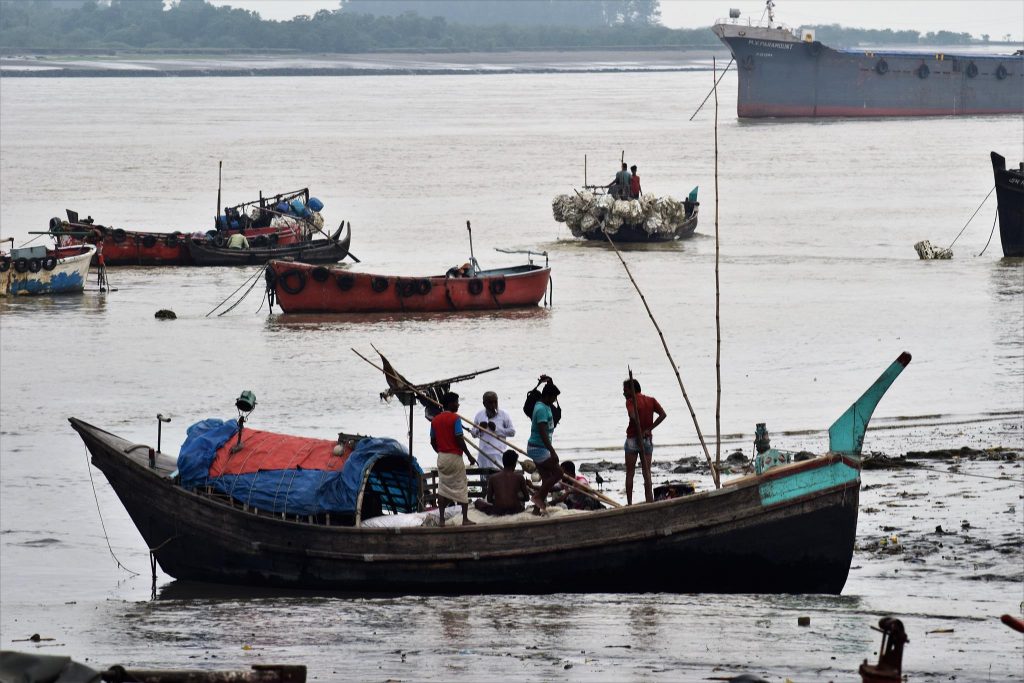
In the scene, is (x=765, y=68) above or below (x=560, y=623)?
above

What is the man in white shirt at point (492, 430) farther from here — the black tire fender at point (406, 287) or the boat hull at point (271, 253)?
the boat hull at point (271, 253)

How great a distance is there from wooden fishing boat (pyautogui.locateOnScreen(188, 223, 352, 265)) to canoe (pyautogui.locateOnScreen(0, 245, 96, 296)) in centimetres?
392

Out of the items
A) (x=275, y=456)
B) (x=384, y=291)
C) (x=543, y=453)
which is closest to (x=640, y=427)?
(x=543, y=453)

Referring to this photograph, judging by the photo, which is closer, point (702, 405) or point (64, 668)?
point (64, 668)

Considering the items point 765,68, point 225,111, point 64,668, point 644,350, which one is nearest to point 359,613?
point 64,668

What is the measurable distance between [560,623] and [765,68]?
8184 centimetres

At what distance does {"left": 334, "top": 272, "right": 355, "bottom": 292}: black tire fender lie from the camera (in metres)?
28.0

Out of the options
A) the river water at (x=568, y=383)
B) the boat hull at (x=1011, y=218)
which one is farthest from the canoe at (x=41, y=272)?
the boat hull at (x=1011, y=218)

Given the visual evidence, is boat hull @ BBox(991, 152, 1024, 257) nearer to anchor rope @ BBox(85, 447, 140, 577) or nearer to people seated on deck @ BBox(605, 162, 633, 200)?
people seated on deck @ BBox(605, 162, 633, 200)

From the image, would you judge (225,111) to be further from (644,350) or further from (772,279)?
(644,350)

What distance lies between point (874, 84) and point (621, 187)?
5766 cm

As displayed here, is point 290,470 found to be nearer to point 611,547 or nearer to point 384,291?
point 611,547

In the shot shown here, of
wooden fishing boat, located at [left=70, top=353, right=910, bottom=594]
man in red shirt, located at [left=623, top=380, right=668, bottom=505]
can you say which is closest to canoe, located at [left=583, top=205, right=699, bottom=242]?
man in red shirt, located at [left=623, top=380, right=668, bottom=505]

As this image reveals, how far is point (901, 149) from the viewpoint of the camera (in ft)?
253
